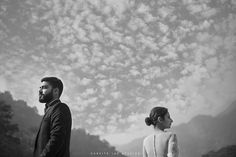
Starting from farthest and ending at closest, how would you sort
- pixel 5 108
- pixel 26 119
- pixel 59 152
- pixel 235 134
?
1. pixel 235 134
2. pixel 26 119
3. pixel 5 108
4. pixel 59 152

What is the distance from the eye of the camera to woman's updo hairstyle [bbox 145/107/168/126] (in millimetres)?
4051

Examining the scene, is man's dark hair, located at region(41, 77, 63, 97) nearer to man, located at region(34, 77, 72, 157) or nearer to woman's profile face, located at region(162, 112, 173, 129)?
man, located at region(34, 77, 72, 157)

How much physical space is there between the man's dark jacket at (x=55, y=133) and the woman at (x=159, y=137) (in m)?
1.37

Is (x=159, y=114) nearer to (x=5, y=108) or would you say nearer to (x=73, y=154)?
(x=5, y=108)

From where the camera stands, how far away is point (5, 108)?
3300 cm

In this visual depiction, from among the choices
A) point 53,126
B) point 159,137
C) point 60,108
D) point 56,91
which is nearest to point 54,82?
point 56,91

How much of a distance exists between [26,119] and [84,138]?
33.1 meters

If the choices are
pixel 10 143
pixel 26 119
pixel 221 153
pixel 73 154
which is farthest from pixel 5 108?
pixel 221 153

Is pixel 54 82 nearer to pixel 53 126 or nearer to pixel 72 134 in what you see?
pixel 53 126

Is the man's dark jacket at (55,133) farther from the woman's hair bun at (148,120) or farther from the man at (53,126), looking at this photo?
the woman's hair bun at (148,120)

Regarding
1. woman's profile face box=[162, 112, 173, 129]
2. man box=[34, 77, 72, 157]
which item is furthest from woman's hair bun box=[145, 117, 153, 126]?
man box=[34, 77, 72, 157]

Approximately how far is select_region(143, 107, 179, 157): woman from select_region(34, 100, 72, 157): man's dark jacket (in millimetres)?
1371

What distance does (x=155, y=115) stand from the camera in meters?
4.05

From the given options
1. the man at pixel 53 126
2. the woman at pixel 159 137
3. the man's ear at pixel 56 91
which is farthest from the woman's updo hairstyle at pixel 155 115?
the man's ear at pixel 56 91
